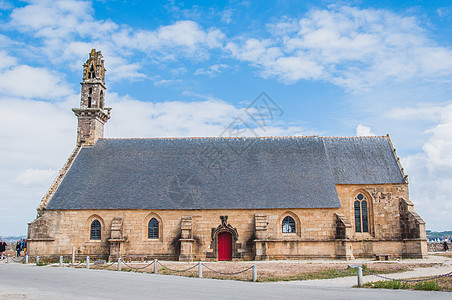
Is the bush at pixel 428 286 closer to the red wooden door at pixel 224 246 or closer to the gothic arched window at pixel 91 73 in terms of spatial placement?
the red wooden door at pixel 224 246

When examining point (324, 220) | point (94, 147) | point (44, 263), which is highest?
point (94, 147)

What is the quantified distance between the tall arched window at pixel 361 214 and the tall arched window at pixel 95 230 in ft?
56.2

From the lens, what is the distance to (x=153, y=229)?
91.4 feet

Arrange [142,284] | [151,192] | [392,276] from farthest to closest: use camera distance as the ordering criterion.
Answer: [151,192] → [392,276] → [142,284]

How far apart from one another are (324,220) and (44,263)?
1710 centimetres

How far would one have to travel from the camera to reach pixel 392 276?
57.4 feet

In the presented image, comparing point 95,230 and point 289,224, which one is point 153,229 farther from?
point 289,224

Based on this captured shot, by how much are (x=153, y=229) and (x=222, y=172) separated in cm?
618

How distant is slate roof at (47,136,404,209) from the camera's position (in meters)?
28.1

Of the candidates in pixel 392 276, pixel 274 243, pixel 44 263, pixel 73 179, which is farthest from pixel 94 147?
pixel 392 276

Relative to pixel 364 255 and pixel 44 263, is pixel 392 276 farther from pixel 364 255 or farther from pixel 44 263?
pixel 44 263

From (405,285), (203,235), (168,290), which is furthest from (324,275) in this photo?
(203,235)

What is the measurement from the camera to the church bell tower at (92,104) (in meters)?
32.9

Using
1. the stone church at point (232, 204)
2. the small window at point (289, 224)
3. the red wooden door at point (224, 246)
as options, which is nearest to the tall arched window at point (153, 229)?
the stone church at point (232, 204)
